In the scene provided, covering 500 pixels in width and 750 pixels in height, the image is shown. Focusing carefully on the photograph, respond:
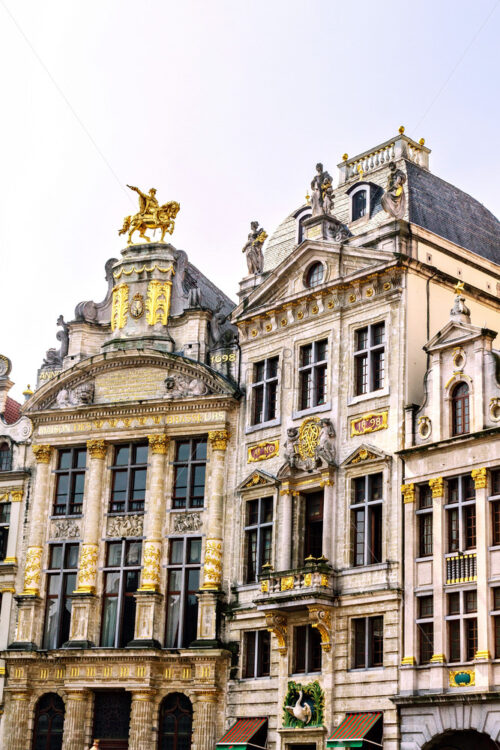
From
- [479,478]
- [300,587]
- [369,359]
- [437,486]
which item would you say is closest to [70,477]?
[300,587]

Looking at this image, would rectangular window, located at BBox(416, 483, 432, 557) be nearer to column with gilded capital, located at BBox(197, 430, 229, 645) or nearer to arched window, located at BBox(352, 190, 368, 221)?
column with gilded capital, located at BBox(197, 430, 229, 645)

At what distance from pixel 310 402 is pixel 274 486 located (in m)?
2.90

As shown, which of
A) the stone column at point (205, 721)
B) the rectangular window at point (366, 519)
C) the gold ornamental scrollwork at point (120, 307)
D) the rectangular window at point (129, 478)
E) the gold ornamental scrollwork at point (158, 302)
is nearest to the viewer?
the rectangular window at point (366, 519)

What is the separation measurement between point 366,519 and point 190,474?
Result: 785cm

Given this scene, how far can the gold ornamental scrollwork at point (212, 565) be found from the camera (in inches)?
1507

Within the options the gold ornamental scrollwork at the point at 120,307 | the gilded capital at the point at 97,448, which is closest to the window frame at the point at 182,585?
the gilded capital at the point at 97,448

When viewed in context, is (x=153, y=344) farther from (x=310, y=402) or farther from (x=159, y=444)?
(x=310, y=402)

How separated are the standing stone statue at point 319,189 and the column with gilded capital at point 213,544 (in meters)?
8.02

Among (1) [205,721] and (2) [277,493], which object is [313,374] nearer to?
(2) [277,493]

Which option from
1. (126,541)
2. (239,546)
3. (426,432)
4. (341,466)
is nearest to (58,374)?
(126,541)

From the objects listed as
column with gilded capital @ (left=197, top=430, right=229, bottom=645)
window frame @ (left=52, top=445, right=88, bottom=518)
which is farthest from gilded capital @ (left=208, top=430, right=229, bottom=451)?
window frame @ (left=52, top=445, right=88, bottom=518)

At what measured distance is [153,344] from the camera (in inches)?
1660

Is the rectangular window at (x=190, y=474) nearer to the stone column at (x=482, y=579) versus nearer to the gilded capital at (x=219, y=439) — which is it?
the gilded capital at (x=219, y=439)

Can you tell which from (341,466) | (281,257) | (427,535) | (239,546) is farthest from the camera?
(281,257)
